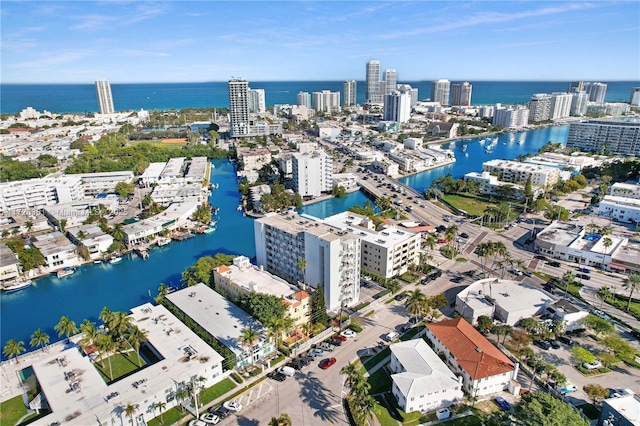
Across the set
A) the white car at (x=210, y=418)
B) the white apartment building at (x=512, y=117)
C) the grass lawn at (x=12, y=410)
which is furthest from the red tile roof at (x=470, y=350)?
the white apartment building at (x=512, y=117)

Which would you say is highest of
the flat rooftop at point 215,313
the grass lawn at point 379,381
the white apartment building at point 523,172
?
the white apartment building at point 523,172

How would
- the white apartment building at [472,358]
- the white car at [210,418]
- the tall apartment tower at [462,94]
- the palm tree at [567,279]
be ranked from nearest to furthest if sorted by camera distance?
1. the white car at [210,418]
2. the white apartment building at [472,358]
3. the palm tree at [567,279]
4. the tall apartment tower at [462,94]

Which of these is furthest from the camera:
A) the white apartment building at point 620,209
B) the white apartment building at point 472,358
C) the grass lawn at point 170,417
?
A: the white apartment building at point 620,209

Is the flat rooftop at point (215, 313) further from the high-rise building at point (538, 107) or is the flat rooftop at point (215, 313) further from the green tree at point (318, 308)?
the high-rise building at point (538, 107)

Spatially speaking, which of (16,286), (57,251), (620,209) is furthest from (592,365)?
Answer: (57,251)

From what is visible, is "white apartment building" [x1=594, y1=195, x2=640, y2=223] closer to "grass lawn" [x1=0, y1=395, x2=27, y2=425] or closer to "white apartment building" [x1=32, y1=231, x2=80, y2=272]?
"grass lawn" [x1=0, y1=395, x2=27, y2=425]

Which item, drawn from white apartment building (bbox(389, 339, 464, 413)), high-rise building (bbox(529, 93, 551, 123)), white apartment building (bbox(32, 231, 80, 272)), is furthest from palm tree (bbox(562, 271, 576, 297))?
high-rise building (bbox(529, 93, 551, 123))

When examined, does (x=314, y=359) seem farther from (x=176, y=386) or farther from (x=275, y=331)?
(x=176, y=386)
